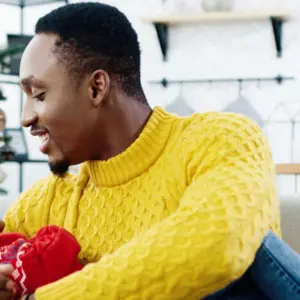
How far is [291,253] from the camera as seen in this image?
0.73 m

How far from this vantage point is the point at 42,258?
833 millimetres

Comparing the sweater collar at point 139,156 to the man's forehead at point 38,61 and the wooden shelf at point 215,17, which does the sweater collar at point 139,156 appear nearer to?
the man's forehead at point 38,61

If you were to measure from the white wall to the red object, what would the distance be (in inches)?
69.0

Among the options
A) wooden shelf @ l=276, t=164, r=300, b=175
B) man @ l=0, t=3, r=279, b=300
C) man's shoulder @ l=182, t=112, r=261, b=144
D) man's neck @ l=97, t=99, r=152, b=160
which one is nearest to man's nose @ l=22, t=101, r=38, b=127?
man @ l=0, t=3, r=279, b=300

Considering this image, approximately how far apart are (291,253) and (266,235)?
0.15ft

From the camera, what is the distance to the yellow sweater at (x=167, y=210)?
2.12ft

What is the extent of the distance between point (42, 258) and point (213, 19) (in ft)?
6.82

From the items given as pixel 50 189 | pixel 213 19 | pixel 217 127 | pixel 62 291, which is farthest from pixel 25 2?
pixel 62 291

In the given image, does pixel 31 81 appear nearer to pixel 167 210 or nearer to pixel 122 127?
pixel 122 127

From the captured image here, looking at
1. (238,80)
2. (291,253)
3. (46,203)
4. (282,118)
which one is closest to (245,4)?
(238,80)

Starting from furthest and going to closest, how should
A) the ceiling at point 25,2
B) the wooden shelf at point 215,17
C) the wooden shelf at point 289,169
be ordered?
the ceiling at point 25,2 → the wooden shelf at point 215,17 → the wooden shelf at point 289,169

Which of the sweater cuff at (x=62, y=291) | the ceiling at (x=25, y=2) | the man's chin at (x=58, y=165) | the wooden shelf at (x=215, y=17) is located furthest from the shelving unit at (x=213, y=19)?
the sweater cuff at (x=62, y=291)

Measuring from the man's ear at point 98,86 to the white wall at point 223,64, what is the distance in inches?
67.4

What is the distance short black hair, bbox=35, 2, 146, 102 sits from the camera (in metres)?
0.81
